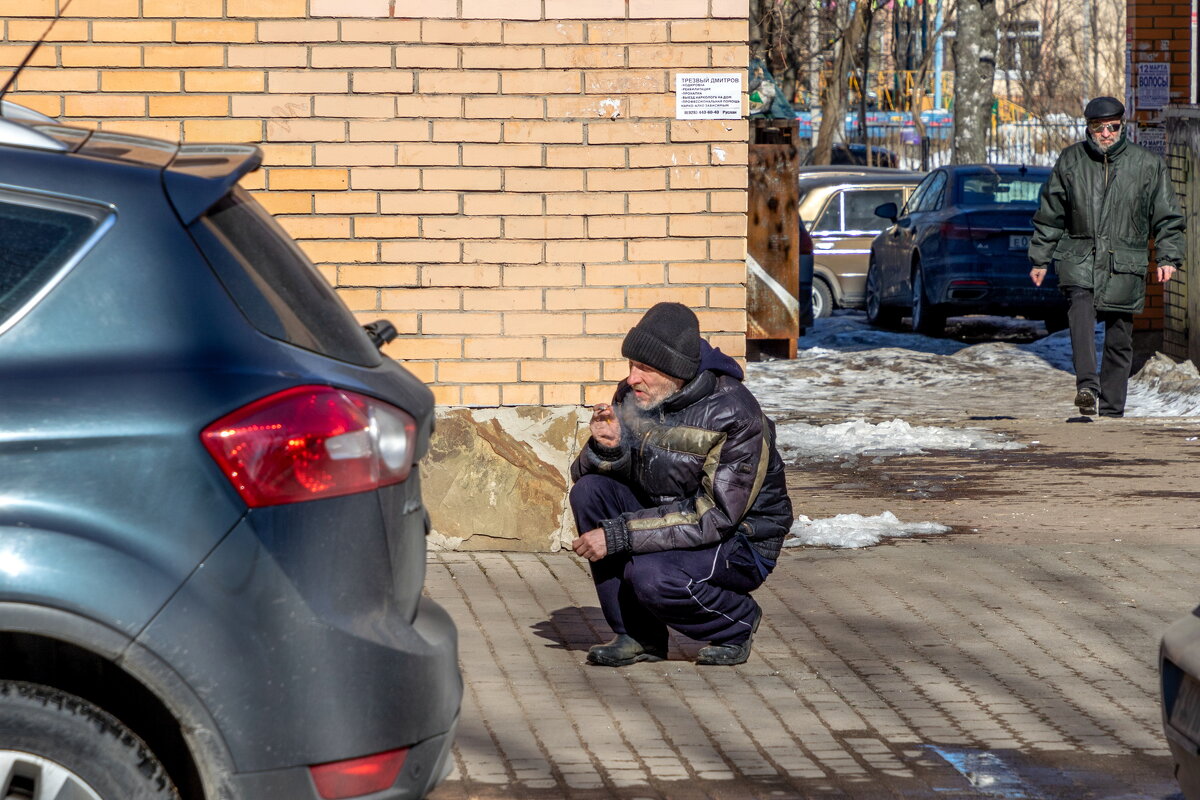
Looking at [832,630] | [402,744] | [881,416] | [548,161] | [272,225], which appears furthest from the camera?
[881,416]

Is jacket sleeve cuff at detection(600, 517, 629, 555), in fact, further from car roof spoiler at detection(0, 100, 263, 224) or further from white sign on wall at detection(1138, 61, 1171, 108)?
white sign on wall at detection(1138, 61, 1171, 108)

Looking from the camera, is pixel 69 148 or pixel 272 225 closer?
pixel 69 148

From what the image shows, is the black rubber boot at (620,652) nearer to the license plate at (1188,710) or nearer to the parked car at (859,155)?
the license plate at (1188,710)

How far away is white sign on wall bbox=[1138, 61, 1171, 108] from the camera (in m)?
14.6

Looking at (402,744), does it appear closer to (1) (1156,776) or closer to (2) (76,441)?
(2) (76,441)

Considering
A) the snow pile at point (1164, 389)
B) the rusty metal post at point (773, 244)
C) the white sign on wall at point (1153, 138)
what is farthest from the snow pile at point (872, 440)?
the white sign on wall at point (1153, 138)

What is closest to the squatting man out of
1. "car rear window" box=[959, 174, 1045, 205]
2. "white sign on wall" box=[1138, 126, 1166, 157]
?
"white sign on wall" box=[1138, 126, 1166, 157]

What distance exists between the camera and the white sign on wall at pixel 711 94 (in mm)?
7449

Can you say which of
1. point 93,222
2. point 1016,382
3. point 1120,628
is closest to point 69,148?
point 93,222

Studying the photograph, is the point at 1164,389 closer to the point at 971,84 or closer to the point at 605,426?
the point at 605,426

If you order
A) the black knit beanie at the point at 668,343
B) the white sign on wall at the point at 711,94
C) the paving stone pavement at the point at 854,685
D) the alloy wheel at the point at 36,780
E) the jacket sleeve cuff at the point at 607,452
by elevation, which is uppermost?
the white sign on wall at the point at 711,94

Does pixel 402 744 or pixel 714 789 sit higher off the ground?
pixel 402 744

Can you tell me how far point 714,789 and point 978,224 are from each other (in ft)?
40.9

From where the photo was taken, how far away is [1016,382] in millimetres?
13828
